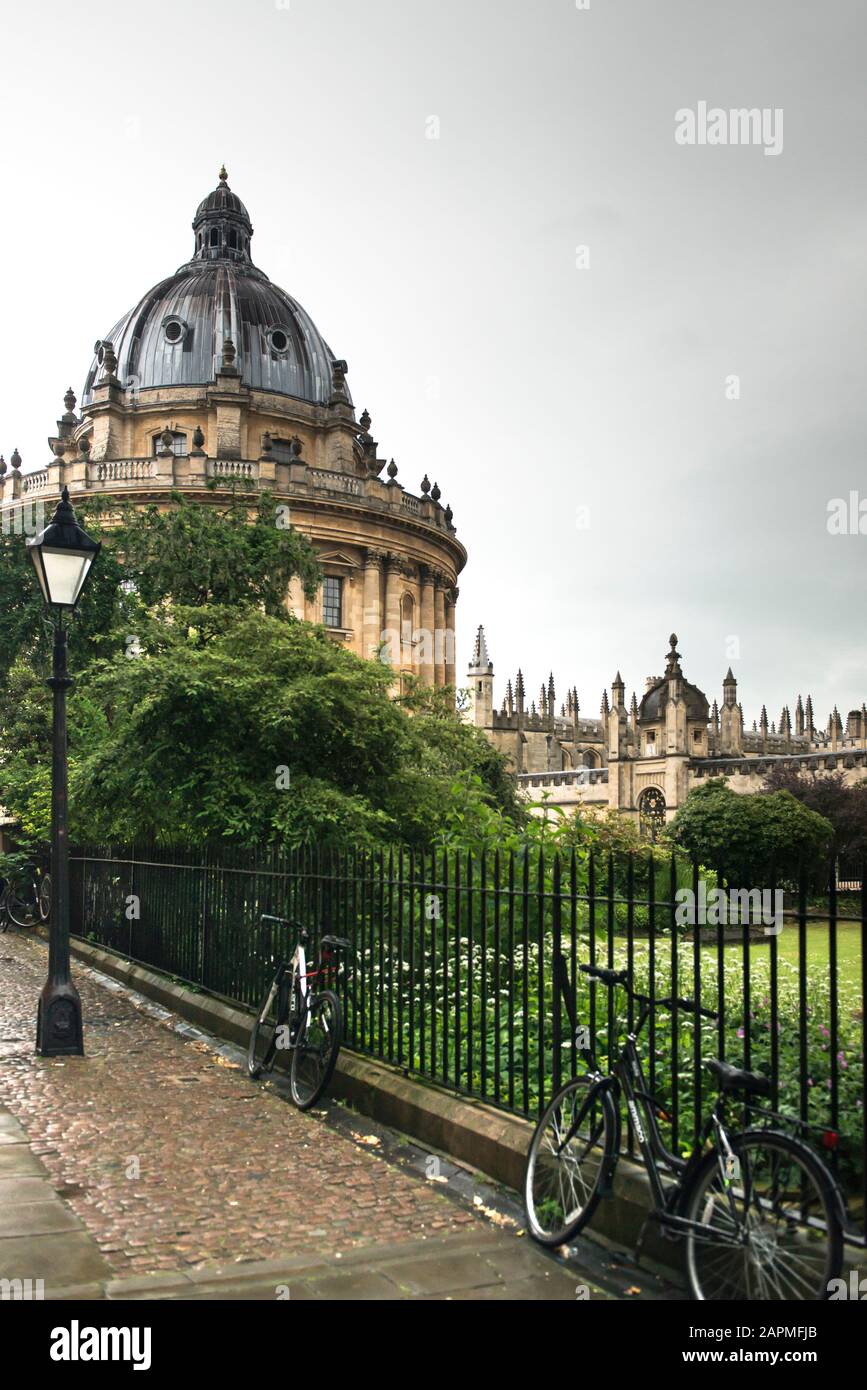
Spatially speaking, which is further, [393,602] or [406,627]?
[406,627]

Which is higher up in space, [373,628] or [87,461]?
[87,461]

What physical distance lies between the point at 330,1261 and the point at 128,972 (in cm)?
947

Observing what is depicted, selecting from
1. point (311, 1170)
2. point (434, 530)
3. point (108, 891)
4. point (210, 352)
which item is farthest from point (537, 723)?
point (311, 1170)

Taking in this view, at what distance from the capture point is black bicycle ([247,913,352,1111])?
26.3 feet

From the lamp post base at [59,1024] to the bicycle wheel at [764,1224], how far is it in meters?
6.69

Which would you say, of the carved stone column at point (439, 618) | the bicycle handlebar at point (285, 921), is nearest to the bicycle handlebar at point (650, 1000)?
the bicycle handlebar at point (285, 921)

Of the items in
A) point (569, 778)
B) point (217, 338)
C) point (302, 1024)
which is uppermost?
point (217, 338)

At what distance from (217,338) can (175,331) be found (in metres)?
2.34

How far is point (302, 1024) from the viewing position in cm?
845

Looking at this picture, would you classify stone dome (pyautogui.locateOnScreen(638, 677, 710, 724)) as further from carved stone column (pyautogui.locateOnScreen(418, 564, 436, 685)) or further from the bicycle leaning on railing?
the bicycle leaning on railing

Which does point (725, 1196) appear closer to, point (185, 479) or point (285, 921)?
point (285, 921)

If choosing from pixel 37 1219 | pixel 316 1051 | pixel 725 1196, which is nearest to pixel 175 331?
pixel 316 1051

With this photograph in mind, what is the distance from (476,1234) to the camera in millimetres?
5566
